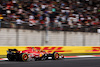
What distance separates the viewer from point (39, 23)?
54.6 ft

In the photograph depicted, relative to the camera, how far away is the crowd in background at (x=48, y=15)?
634 inches

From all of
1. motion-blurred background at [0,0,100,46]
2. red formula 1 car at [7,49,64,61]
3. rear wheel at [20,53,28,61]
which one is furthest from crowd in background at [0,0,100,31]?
rear wheel at [20,53,28,61]

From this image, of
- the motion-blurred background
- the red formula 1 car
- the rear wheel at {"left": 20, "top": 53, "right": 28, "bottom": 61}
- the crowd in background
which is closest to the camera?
the rear wheel at {"left": 20, "top": 53, "right": 28, "bottom": 61}

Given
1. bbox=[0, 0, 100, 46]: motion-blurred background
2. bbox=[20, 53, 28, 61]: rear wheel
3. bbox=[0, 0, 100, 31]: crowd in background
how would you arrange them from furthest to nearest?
bbox=[0, 0, 100, 31]: crowd in background
bbox=[0, 0, 100, 46]: motion-blurred background
bbox=[20, 53, 28, 61]: rear wheel

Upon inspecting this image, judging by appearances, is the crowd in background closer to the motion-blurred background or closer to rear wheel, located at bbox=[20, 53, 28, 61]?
the motion-blurred background

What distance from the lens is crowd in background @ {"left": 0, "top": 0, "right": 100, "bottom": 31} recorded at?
16109 millimetres

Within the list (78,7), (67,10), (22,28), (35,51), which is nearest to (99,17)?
(78,7)

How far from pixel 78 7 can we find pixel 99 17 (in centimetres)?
255

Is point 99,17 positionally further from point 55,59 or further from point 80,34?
point 55,59

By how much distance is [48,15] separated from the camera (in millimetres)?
17688

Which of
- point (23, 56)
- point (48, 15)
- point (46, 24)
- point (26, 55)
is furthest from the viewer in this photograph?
point (48, 15)

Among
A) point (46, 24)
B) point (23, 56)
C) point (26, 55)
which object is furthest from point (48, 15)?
point (23, 56)

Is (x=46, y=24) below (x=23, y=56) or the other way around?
the other way around

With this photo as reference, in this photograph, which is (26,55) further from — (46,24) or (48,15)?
(48,15)
